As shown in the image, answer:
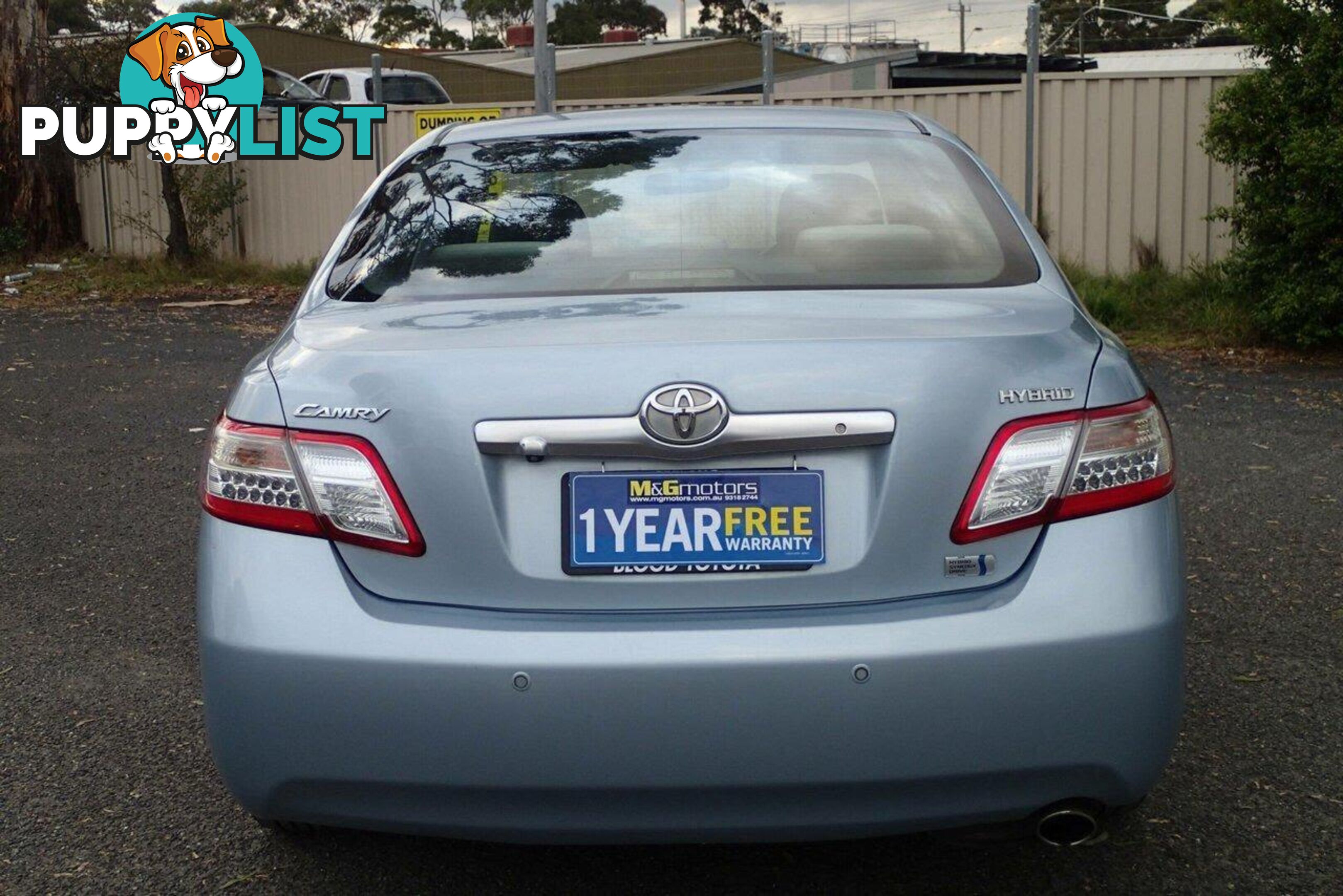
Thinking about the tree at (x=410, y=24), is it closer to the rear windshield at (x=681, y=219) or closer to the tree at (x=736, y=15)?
the tree at (x=736, y=15)

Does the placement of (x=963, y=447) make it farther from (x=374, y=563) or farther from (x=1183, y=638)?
(x=374, y=563)

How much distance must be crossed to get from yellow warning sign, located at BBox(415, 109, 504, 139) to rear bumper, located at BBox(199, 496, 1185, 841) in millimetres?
11902

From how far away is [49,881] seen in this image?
10.1 feet

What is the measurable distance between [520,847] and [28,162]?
17279 mm

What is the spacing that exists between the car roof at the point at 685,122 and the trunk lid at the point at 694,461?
1.27 m

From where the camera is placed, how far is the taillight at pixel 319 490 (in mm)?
2475

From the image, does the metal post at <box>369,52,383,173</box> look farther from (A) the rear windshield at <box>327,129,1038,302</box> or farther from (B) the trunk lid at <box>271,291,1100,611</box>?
(B) the trunk lid at <box>271,291,1100,611</box>

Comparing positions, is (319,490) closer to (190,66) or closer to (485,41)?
(190,66)

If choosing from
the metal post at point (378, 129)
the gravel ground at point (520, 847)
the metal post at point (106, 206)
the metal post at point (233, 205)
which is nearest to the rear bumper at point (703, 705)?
the gravel ground at point (520, 847)

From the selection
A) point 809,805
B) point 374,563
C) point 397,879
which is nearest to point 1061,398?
point 809,805

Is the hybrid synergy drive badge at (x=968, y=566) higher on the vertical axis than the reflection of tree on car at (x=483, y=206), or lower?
lower

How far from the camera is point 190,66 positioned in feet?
63.5

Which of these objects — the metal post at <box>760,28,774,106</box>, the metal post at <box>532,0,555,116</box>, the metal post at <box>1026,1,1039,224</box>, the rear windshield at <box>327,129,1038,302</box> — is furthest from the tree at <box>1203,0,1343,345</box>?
the rear windshield at <box>327,129,1038,302</box>

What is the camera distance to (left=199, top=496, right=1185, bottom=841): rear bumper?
234cm
